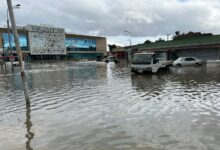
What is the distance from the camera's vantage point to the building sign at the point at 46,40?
12438cm

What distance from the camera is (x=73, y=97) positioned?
42.7ft

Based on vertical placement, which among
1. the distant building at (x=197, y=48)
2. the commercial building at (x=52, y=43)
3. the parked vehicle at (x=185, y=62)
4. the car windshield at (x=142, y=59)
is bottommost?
the parked vehicle at (x=185, y=62)

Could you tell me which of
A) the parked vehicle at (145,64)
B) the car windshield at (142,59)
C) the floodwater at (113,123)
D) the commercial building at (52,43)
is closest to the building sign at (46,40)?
the commercial building at (52,43)

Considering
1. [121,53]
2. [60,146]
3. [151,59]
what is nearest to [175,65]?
[151,59]

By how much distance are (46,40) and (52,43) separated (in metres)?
4.08

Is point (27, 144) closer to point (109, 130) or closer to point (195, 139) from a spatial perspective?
point (109, 130)

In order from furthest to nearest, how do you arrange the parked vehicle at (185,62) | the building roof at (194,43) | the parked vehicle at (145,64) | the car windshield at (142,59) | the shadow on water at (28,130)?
the building roof at (194,43) < the parked vehicle at (185,62) < the car windshield at (142,59) < the parked vehicle at (145,64) < the shadow on water at (28,130)

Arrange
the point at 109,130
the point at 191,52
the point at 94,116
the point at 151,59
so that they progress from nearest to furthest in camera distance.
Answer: the point at 109,130 → the point at 94,116 → the point at 151,59 → the point at 191,52

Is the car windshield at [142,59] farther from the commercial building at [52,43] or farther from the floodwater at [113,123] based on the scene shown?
the commercial building at [52,43]

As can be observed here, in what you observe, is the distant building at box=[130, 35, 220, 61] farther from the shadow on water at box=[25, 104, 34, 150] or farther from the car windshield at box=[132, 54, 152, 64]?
the shadow on water at box=[25, 104, 34, 150]

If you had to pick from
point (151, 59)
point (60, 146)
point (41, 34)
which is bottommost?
point (60, 146)

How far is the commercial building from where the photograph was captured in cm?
12200

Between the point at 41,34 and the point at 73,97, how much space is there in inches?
4705

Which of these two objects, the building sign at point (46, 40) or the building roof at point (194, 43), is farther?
the building sign at point (46, 40)
